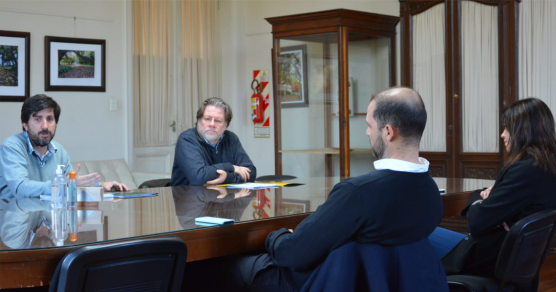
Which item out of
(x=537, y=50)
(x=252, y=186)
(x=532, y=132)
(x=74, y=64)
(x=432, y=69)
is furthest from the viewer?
A: (x=74, y=64)

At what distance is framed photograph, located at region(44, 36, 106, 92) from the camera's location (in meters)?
5.67

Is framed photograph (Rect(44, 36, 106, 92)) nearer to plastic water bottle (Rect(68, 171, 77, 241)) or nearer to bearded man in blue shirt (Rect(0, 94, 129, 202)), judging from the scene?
bearded man in blue shirt (Rect(0, 94, 129, 202))

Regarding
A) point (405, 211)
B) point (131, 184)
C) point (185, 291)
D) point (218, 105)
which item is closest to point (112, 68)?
point (131, 184)

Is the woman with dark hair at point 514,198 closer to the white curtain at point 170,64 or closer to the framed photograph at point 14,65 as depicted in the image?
the framed photograph at point 14,65

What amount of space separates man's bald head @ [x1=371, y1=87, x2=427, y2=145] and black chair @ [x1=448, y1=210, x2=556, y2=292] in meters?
0.59

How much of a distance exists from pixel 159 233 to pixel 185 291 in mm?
691

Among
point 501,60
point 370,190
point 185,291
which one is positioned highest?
point 501,60

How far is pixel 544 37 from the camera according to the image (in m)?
4.97

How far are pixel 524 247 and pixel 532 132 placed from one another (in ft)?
1.86

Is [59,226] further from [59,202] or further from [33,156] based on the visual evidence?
[33,156]

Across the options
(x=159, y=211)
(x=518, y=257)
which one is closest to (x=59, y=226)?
(x=159, y=211)

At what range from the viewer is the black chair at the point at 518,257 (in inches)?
82.1

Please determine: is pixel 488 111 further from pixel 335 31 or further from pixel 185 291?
pixel 185 291

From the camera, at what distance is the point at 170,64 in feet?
22.5
